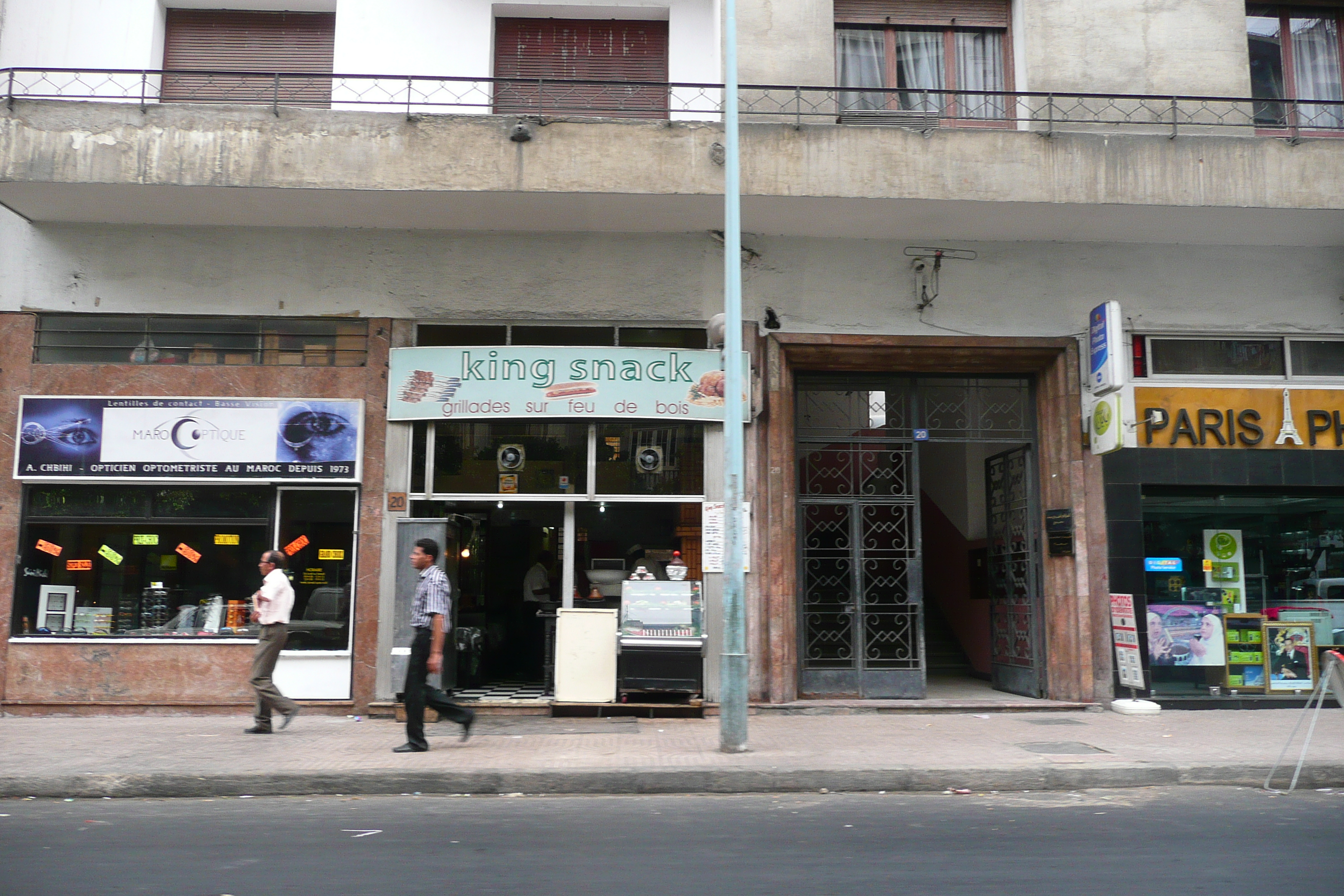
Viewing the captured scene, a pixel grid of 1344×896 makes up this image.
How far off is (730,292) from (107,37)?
8.27 metres

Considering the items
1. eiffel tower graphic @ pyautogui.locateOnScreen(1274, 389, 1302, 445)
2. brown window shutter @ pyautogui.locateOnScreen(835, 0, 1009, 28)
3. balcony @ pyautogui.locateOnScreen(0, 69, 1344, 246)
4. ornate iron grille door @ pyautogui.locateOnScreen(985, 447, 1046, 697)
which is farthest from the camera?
ornate iron grille door @ pyautogui.locateOnScreen(985, 447, 1046, 697)

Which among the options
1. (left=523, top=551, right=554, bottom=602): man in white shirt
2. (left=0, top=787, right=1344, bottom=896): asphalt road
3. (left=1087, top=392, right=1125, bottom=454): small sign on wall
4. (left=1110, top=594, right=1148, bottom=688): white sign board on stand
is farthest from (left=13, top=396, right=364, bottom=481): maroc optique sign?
(left=1110, top=594, right=1148, bottom=688): white sign board on stand

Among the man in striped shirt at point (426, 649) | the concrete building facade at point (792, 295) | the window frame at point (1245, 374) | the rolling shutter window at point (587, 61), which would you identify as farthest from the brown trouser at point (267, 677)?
the window frame at point (1245, 374)

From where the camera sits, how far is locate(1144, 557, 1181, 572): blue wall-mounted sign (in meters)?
12.0

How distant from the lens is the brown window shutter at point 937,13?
12.2m

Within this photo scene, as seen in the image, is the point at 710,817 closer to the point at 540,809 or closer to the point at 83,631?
the point at 540,809

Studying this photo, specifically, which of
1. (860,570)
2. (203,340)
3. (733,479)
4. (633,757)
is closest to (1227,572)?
(860,570)

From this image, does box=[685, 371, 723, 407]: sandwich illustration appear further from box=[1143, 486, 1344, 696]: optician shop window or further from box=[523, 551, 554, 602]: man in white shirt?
box=[1143, 486, 1344, 696]: optician shop window

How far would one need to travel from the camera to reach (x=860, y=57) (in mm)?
12117

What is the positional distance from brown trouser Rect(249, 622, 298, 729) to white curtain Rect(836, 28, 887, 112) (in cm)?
855

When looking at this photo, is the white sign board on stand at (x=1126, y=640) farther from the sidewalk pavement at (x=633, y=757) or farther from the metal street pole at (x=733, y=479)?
the metal street pole at (x=733, y=479)

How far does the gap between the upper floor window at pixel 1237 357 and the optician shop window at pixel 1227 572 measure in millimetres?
1366

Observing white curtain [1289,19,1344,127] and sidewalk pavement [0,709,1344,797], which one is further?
white curtain [1289,19,1344,127]

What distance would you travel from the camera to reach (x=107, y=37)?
11.9m
